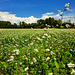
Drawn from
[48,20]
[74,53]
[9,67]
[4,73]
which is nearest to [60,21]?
[9,67]

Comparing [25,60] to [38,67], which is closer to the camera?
[38,67]

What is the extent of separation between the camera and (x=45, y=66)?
134 inches

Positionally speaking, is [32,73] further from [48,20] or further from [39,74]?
[48,20]

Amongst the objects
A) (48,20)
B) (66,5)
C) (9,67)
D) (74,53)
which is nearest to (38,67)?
(9,67)

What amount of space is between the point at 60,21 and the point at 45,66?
1719mm

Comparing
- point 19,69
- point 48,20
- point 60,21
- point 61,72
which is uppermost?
point 48,20

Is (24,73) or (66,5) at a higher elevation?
(66,5)

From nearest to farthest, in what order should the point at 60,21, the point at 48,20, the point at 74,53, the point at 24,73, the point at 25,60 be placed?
the point at 24,73 < the point at 60,21 < the point at 25,60 < the point at 74,53 < the point at 48,20

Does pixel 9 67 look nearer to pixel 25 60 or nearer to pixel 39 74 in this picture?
pixel 25 60

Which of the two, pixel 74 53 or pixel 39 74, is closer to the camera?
pixel 39 74

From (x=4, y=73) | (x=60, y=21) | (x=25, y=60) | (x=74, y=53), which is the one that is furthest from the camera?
(x=74, y=53)

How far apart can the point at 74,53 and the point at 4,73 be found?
399 cm

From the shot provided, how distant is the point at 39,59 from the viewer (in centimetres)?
392

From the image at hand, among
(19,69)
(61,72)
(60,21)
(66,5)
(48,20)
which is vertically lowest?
(61,72)
